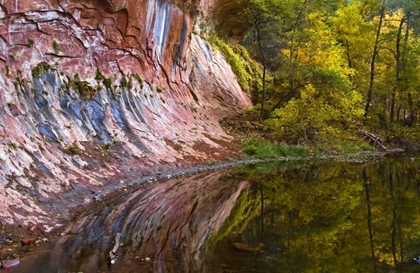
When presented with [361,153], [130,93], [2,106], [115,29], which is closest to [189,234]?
[2,106]

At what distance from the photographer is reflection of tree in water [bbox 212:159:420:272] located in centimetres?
821

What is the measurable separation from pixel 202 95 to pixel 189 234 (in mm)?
19831

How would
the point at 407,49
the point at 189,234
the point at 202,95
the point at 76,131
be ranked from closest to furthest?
1. the point at 189,234
2. the point at 76,131
3. the point at 202,95
4. the point at 407,49

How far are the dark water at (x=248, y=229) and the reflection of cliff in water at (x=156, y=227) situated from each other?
20 millimetres

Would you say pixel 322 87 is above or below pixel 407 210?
above

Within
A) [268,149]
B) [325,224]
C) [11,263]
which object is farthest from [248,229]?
[268,149]

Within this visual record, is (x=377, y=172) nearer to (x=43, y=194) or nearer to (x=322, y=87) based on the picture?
(x=322, y=87)

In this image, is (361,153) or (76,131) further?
(361,153)

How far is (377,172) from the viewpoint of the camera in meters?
19.9

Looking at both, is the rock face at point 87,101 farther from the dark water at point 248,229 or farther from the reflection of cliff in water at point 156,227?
the dark water at point 248,229

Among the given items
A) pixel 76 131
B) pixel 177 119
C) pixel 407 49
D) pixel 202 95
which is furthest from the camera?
pixel 407 49

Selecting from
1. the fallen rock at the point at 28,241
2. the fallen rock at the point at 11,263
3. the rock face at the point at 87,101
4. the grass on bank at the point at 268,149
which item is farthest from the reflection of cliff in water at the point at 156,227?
the grass on bank at the point at 268,149

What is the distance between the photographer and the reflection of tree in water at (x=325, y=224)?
8.21 m

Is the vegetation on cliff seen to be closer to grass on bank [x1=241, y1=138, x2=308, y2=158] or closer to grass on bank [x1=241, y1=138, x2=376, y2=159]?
grass on bank [x1=241, y1=138, x2=376, y2=159]
